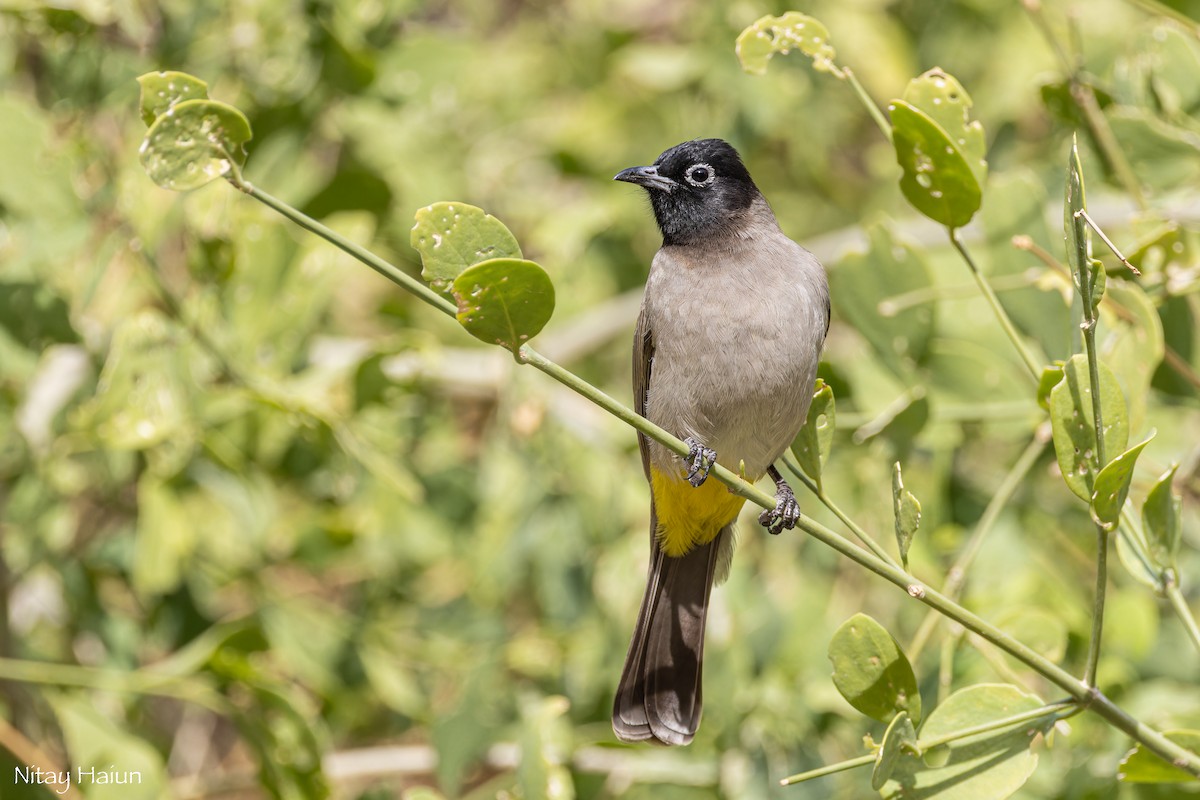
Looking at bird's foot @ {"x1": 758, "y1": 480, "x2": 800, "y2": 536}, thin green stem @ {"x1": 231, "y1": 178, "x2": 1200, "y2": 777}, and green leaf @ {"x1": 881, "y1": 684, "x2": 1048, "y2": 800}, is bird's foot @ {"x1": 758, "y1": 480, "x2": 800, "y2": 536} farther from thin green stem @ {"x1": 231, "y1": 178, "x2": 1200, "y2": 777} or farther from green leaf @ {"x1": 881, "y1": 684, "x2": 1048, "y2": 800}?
thin green stem @ {"x1": 231, "y1": 178, "x2": 1200, "y2": 777}

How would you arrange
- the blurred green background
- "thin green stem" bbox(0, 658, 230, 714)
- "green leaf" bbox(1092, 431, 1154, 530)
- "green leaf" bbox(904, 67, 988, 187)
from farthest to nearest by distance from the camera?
"thin green stem" bbox(0, 658, 230, 714) < the blurred green background < "green leaf" bbox(904, 67, 988, 187) < "green leaf" bbox(1092, 431, 1154, 530)

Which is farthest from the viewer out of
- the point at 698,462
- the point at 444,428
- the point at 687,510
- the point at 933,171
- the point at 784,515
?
the point at 444,428

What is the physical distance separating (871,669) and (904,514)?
0.24 metres

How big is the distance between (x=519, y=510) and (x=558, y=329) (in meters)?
0.77

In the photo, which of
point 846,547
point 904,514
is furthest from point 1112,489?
point 846,547

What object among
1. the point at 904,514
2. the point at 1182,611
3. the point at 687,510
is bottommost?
the point at 687,510

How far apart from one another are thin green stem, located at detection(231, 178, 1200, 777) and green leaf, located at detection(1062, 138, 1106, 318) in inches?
15.8

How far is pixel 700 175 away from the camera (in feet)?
9.68

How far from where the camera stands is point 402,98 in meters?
3.76

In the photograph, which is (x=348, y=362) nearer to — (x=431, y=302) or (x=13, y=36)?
(x=13, y=36)

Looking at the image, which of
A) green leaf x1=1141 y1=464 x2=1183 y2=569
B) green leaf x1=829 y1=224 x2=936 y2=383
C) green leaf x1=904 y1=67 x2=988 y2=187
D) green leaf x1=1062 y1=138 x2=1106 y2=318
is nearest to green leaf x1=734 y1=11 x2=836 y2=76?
green leaf x1=904 y1=67 x2=988 y2=187

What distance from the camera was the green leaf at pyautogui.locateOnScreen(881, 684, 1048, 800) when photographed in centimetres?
182

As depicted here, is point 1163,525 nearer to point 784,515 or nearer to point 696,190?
point 784,515

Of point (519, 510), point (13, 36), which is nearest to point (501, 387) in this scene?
point (519, 510)
